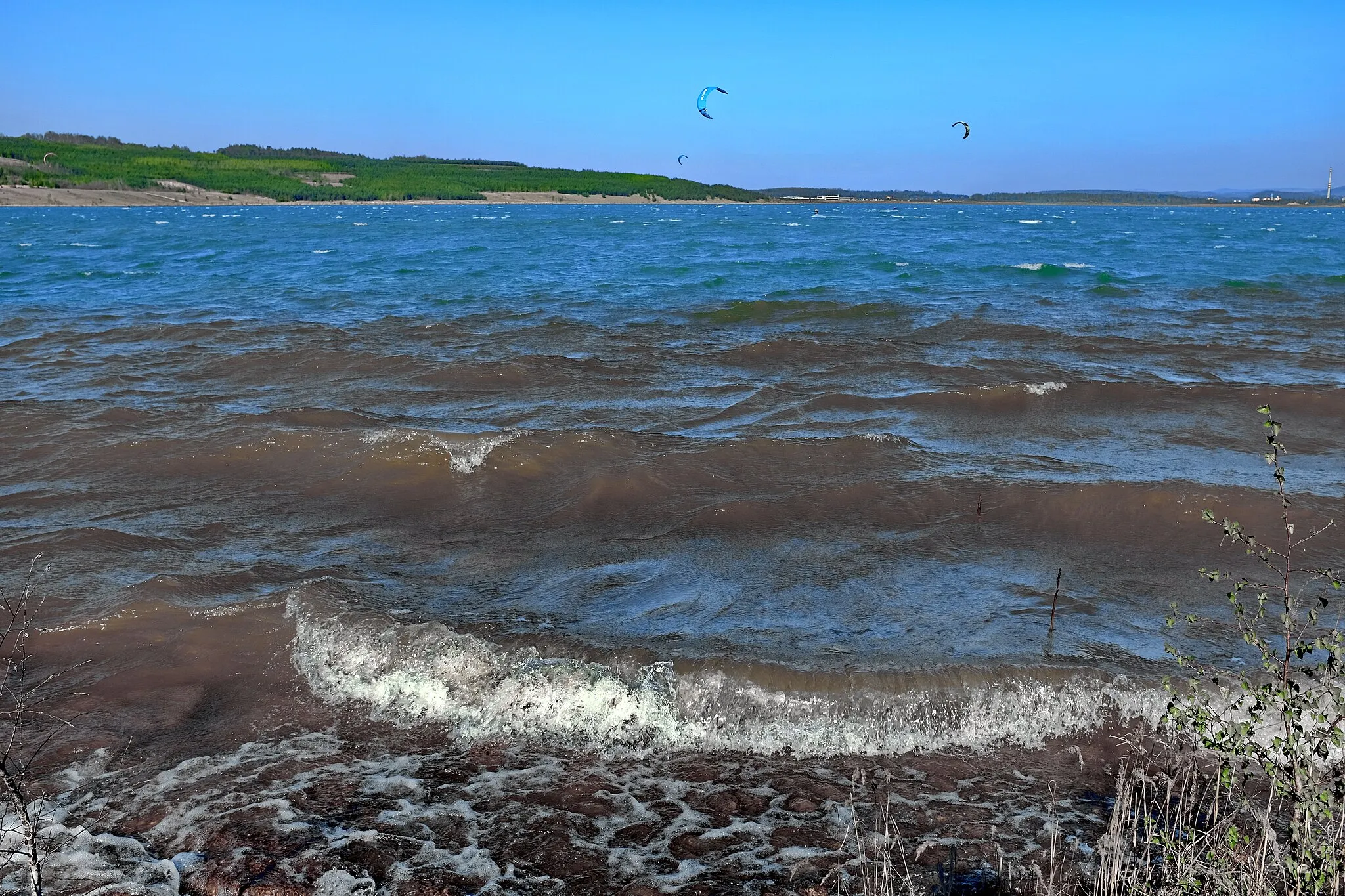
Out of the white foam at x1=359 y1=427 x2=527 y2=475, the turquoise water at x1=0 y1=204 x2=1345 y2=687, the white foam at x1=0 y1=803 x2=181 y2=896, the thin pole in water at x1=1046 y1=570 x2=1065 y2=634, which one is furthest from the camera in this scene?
the white foam at x1=359 y1=427 x2=527 y2=475

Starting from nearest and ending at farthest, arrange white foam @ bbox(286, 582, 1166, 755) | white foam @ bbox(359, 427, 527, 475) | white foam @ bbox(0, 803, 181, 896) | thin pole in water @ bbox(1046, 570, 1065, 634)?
white foam @ bbox(0, 803, 181, 896) → white foam @ bbox(286, 582, 1166, 755) → thin pole in water @ bbox(1046, 570, 1065, 634) → white foam @ bbox(359, 427, 527, 475)

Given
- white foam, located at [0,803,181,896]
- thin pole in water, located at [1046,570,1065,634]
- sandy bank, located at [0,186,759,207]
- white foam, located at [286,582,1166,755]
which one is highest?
sandy bank, located at [0,186,759,207]

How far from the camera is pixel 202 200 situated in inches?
5261

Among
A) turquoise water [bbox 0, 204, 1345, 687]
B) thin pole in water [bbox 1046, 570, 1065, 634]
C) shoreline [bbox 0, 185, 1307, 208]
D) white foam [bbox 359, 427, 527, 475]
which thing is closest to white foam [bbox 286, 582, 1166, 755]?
turquoise water [bbox 0, 204, 1345, 687]

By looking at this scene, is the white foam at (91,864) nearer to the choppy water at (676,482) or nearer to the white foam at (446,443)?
the choppy water at (676,482)

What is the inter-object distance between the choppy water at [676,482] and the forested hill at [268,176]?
139463 mm

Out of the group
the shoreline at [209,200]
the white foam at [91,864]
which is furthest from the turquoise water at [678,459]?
the shoreline at [209,200]

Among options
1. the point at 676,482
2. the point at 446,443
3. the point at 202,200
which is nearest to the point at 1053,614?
the point at 676,482

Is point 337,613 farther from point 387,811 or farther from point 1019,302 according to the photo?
point 1019,302

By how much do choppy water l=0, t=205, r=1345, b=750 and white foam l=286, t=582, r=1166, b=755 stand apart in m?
0.02

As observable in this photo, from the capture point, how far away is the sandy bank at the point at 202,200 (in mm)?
116312

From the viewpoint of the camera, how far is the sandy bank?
11631cm

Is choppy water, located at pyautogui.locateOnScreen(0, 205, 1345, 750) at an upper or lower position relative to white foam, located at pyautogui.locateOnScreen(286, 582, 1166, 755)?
upper

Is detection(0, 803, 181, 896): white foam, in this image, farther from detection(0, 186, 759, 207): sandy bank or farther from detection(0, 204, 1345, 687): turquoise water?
detection(0, 186, 759, 207): sandy bank
